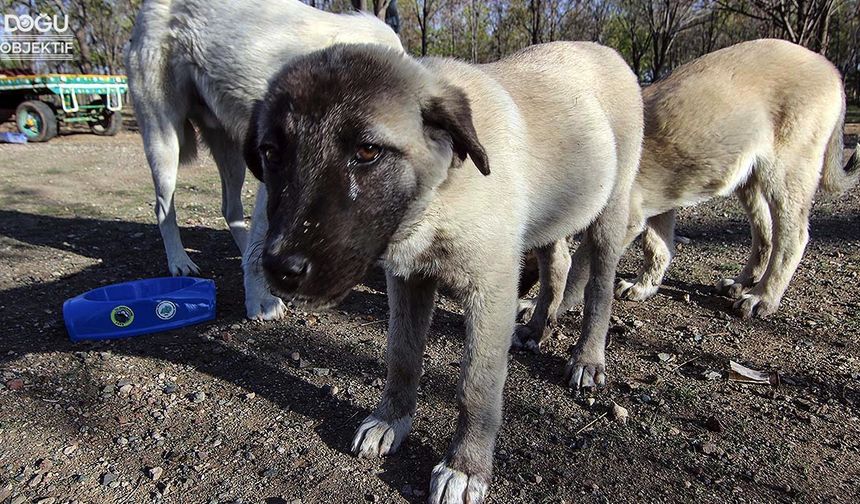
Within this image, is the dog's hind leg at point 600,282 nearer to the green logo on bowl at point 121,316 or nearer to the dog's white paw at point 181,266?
the green logo on bowl at point 121,316

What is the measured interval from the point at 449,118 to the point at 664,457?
1750mm

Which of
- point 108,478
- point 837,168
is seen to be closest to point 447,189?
point 108,478

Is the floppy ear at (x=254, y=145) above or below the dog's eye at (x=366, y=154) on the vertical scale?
below

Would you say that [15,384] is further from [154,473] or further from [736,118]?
[736,118]

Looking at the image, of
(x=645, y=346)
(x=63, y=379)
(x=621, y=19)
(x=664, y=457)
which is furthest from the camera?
(x=621, y=19)

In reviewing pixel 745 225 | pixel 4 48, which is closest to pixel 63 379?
pixel 745 225

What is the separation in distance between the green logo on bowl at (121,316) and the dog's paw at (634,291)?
11.2 ft

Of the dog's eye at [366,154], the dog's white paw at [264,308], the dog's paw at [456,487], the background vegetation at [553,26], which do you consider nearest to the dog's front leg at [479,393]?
the dog's paw at [456,487]

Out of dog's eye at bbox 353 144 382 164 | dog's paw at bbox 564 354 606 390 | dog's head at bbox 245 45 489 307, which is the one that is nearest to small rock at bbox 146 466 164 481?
dog's head at bbox 245 45 489 307

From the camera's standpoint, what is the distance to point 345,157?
70.0 inches

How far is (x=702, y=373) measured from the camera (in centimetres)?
324

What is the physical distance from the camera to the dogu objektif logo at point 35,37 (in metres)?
24.4

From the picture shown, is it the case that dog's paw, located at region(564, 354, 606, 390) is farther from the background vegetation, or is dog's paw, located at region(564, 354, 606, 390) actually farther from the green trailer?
the background vegetation

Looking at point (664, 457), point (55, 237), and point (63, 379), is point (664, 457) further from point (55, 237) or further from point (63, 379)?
point (55, 237)
